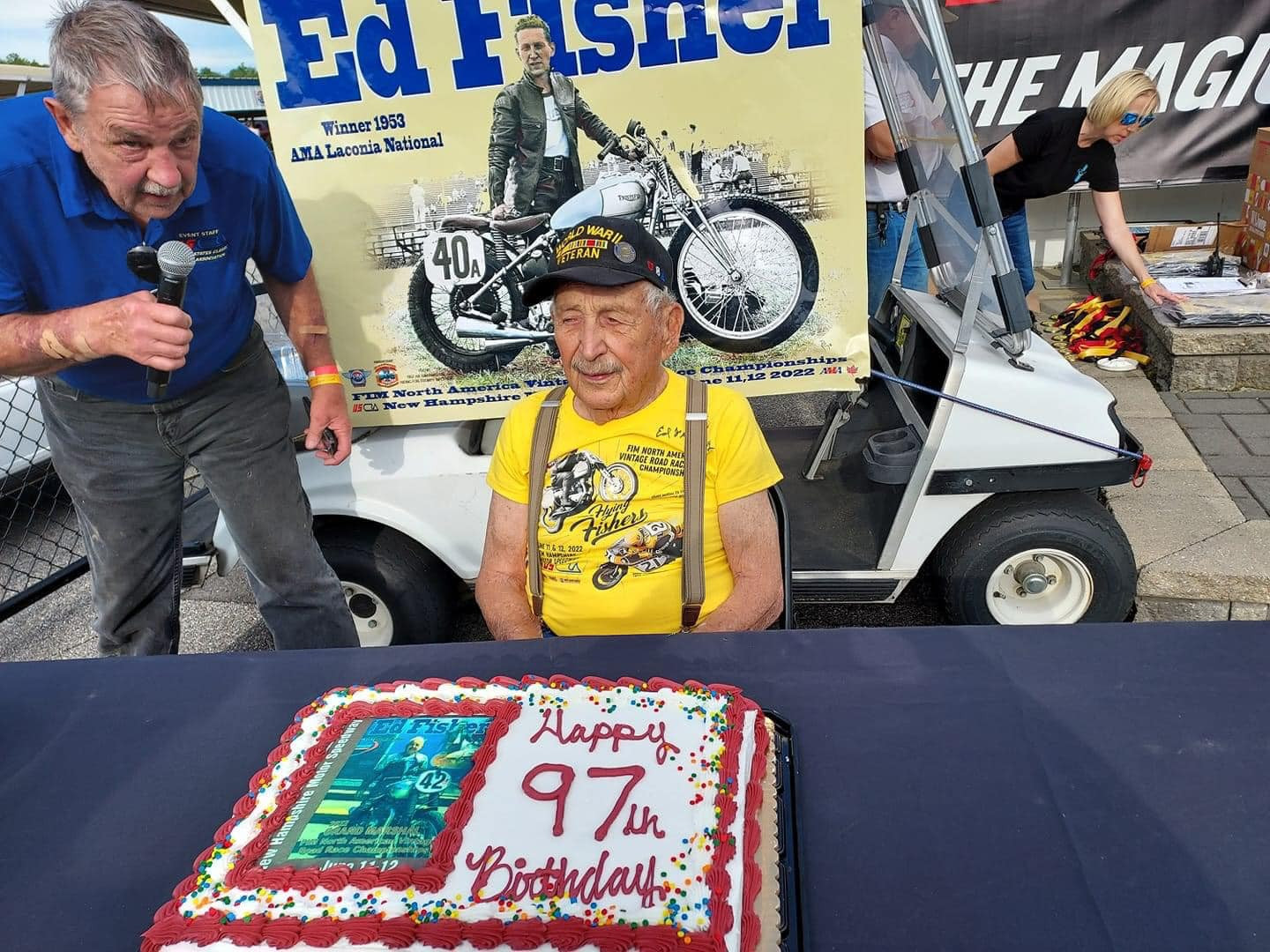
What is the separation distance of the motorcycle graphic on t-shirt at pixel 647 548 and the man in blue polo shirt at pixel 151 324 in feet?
3.24

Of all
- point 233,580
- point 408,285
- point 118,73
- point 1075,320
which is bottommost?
point 233,580

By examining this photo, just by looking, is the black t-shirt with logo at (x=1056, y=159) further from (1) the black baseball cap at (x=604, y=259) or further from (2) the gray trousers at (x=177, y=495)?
(2) the gray trousers at (x=177, y=495)

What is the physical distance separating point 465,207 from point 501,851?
181cm

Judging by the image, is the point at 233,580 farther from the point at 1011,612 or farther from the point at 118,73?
the point at 1011,612

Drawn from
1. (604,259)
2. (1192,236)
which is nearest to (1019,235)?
(1192,236)

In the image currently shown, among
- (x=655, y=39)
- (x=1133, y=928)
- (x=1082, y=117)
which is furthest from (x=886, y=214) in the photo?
(x=1133, y=928)

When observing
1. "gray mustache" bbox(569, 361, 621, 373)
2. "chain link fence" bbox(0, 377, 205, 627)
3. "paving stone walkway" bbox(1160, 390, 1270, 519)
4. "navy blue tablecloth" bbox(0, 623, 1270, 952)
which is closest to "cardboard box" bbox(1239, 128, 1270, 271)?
"paving stone walkway" bbox(1160, 390, 1270, 519)

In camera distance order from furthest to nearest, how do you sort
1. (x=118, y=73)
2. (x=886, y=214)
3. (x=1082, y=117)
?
(x=1082, y=117) → (x=886, y=214) → (x=118, y=73)

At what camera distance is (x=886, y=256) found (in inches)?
133

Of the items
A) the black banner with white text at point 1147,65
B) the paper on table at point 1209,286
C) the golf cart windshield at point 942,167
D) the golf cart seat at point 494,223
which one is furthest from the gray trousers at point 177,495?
the black banner with white text at point 1147,65

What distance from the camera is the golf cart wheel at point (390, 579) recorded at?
268 cm

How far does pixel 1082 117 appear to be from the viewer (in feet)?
11.7

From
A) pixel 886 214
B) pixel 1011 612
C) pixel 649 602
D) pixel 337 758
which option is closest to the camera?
pixel 337 758

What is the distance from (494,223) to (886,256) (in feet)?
5.87
